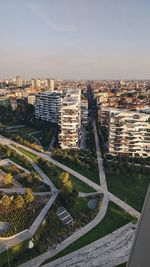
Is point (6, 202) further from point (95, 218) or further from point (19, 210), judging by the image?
point (95, 218)

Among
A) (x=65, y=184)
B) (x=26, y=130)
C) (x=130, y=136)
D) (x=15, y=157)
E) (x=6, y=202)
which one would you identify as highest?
(x=130, y=136)

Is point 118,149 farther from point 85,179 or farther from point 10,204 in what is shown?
point 10,204

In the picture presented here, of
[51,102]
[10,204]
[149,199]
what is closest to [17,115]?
[51,102]

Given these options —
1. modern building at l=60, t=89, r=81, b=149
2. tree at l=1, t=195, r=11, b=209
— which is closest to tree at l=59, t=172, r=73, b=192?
tree at l=1, t=195, r=11, b=209

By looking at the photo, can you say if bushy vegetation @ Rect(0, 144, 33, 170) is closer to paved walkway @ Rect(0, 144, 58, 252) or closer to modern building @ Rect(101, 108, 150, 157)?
paved walkway @ Rect(0, 144, 58, 252)

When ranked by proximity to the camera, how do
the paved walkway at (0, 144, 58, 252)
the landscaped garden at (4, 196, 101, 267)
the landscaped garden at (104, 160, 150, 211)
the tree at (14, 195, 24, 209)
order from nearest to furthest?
the landscaped garden at (4, 196, 101, 267) → the paved walkway at (0, 144, 58, 252) → the tree at (14, 195, 24, 209) → the landscaped garden at (104, 160, 150, 211)

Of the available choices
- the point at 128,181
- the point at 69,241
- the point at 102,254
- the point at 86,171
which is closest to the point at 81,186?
the point at 86,171
